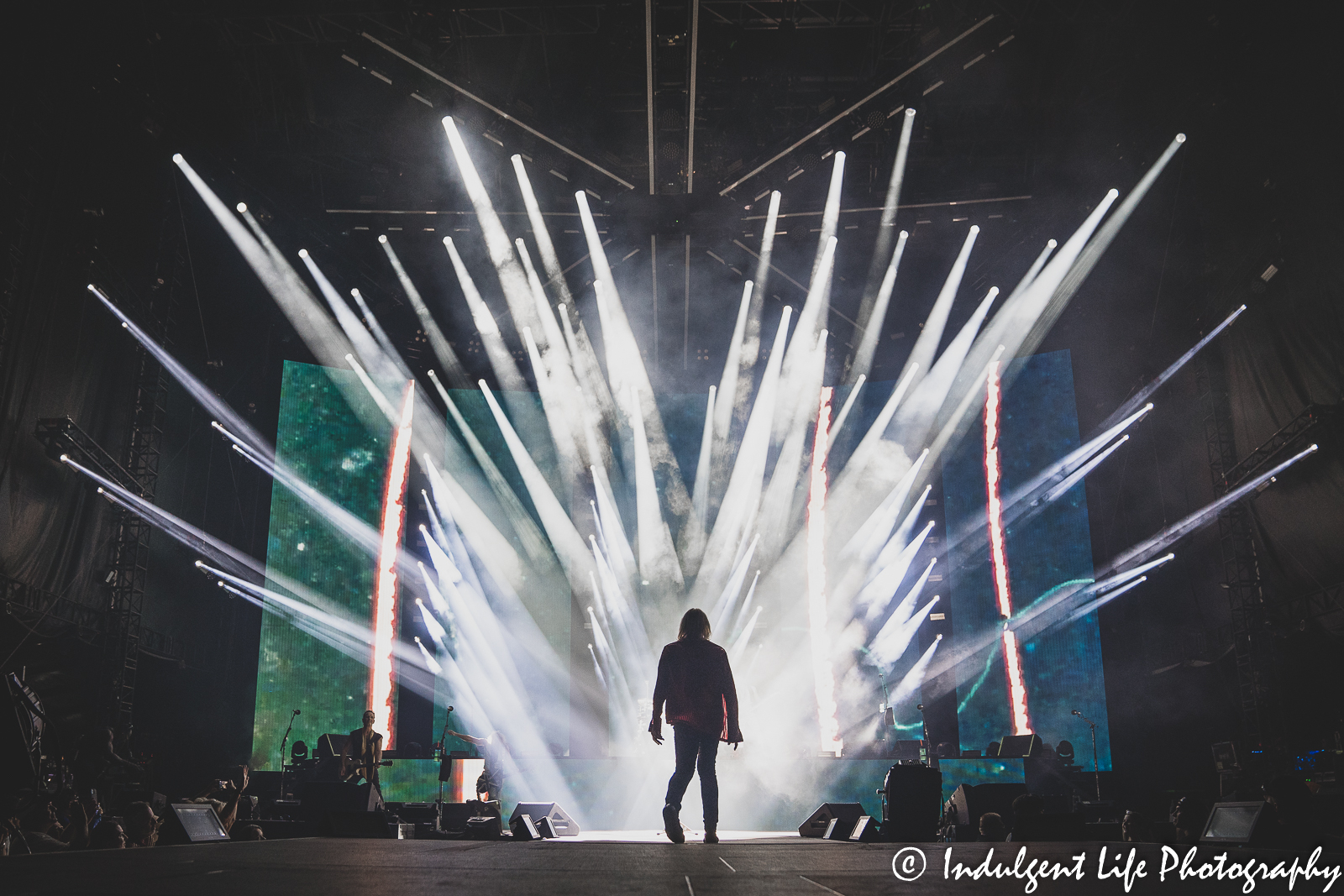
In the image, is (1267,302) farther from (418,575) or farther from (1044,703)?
(418,575)

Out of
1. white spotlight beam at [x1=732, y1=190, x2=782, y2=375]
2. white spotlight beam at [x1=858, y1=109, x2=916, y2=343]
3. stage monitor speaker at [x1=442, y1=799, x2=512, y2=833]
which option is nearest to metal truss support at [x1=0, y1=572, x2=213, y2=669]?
stage monitor speaker at [x1=442, y1=799, x2=512, y2=833]

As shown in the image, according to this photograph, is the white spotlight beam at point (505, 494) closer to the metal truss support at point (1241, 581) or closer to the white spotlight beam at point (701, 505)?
the white spotlight beam at point (701, 505)

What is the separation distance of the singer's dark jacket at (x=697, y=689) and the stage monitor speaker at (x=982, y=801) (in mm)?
2387

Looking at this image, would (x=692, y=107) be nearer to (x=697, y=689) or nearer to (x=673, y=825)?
(x=697, y=689)

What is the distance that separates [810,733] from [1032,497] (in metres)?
4.58

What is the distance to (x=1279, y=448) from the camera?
28.6 ft

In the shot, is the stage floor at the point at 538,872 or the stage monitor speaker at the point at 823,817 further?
the stage monitor speaker at the point at 823,817

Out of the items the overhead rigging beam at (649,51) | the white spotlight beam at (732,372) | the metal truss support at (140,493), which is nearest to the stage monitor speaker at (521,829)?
the metal truss support at (140,493)

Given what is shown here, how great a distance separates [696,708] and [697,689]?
95 millimetres

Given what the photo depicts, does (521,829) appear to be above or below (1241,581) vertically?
below

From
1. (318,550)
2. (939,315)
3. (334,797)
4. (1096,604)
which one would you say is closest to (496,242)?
(318,550)

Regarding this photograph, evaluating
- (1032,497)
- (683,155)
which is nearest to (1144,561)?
(1032,497)

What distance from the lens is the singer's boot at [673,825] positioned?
4406mm

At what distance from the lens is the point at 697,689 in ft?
15.8
